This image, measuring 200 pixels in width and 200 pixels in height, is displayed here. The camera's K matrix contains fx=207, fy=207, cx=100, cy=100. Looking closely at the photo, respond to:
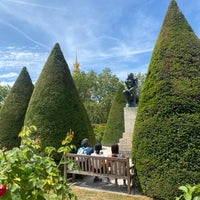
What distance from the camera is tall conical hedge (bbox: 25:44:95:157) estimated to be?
24.1 ft

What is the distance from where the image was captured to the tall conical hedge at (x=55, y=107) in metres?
7.34

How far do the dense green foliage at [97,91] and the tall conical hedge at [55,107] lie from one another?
2669cm

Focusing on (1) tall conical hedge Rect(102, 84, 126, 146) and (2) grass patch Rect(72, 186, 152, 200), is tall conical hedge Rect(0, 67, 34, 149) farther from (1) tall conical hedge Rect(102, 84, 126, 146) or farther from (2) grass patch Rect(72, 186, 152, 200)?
(1) tall conical hedge Rect(102, 84, 126, 146)

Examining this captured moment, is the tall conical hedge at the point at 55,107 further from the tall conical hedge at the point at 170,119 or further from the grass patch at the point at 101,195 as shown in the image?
the tall conical hedge at the point at 170,119

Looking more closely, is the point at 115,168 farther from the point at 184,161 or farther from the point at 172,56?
the point at 172,56

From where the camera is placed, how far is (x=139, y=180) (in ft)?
18.2

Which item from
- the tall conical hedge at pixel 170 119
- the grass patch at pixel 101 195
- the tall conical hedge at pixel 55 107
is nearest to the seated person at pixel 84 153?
the grass patch at pixel 101 195

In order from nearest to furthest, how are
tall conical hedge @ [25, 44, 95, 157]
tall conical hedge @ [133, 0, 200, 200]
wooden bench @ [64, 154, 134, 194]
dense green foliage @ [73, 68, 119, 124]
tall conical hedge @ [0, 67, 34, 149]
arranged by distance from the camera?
1. tall conical hedge @ [133, 0, 200, 200]
2. wooden bench @ [64, 154, 134, 194]
3. tall conical hedge @ [25, 44, 95, 157]
4. tall conical hedge @ [0, 67, 34, 149]
5. dense green foliage @ [73, 68, 119, 124]

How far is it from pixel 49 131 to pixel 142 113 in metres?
3.41

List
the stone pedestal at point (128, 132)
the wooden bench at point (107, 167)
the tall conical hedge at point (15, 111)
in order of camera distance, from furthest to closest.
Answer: the stone pedestal at point (128, 132), the tall conical hedge at point (15, 111), the wooden bench at point (107, 167)

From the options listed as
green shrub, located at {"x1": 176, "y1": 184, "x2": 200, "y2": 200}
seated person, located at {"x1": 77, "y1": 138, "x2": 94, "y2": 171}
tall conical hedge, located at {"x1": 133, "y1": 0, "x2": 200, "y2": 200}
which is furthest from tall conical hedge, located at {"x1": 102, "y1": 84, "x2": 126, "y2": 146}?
green shrub, located at {"x1": 176, "y1": 184, "x2": 200, "y2": 200}

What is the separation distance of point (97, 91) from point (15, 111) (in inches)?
1133

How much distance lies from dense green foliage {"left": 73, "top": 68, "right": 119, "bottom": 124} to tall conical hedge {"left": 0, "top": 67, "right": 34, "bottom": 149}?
2442 centimetres

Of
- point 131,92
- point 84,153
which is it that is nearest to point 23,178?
point 84,153
